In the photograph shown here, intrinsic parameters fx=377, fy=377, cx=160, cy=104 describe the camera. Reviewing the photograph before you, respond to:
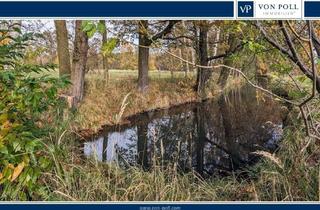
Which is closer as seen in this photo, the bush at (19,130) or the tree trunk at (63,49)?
the bush at (19,130)

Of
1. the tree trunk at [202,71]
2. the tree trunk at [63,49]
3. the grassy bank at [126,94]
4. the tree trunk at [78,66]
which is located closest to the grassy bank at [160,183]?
the grassy bank at [126,94]

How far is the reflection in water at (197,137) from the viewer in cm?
540

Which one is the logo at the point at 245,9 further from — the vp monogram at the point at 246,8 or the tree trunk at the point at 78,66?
the tree trunk at the point at 78,66

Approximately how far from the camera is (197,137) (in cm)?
788

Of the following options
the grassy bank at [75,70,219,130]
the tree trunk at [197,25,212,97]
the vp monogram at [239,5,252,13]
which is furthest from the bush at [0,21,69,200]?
the tree trunk at [197,25,212,97]

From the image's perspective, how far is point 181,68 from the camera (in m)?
13.9

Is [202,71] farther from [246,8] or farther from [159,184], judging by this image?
[246,8]

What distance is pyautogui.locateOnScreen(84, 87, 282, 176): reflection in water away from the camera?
540 centimetres

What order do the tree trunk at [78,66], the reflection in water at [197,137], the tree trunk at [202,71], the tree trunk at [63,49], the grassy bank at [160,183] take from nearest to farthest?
1. the grassy bank at [160,183]
2. the reflection in water at [197,137]
3. the tree trunk at [78,66]
4. the tree trunk at [63,49]
5. the tree trunk at [202,71]

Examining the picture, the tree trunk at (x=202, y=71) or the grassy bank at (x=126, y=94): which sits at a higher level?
the tree trunk at (x=202, y=71)

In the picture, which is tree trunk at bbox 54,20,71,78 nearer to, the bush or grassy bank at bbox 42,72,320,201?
grassy bank at bbox 42,72,320,201

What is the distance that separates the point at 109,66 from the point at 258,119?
185 inches

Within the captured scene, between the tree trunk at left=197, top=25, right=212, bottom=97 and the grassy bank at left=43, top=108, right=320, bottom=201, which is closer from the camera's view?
the grassy bank at left=43, top=108, right=320, bottom=201

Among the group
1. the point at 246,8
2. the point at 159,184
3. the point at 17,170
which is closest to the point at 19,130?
the point at 17,170
